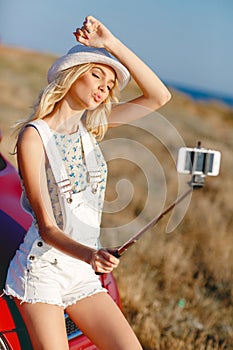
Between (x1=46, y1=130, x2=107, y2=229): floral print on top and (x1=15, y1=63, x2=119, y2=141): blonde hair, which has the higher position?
(x1=15, y1=63, x2=119, y2=141): blonde hair

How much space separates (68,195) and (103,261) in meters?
0.43

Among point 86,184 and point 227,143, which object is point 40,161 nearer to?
point 86,184

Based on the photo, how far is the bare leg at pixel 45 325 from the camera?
2400 mm

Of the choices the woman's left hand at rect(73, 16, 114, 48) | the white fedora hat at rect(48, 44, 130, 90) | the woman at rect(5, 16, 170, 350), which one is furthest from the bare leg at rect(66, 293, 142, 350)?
the woman's left hand at rect(73, 16, 114, 48)

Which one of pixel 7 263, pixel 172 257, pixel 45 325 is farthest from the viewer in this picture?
pixel 172 257

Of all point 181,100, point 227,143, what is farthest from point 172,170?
point 181,100

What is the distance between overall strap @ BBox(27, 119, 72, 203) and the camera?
99.9 inches

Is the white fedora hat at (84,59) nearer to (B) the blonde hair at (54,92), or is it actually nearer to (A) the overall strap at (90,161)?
(B) the blonde hair at (54,92)

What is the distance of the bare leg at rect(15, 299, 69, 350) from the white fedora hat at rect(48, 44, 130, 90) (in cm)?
95

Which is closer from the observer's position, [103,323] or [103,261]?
[103,261]

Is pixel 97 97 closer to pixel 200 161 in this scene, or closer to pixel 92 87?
pixel 92 87

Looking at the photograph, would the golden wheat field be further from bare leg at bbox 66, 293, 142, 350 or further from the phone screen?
bare leg at bbox 66, 293, 142, 350

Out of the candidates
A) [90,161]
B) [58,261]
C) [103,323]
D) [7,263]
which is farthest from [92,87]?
[103,323]

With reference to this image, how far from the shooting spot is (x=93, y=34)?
2633mm
